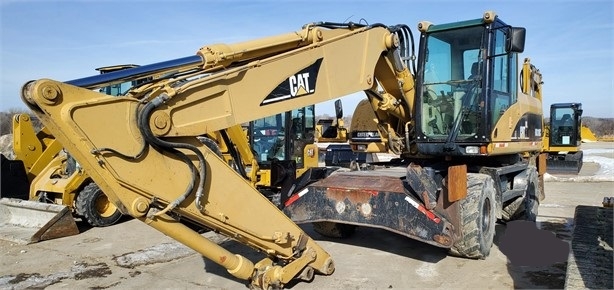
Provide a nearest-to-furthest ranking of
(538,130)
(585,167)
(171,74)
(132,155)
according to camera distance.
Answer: (132,155)
(171,74)
(538,130)
(585,167)

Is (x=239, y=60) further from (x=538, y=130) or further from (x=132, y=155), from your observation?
(x=538, y=130)

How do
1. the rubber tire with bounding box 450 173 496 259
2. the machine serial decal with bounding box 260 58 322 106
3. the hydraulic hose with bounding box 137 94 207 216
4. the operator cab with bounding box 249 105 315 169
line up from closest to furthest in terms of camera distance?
the hydraulic hose with bounding box 137 94 207 216 < the machine serial decal with bounding box 260 58 322 106 < the rubber tire with bounding box 450 173 496 259 < the operator cab with bounding box 249 105 315 169

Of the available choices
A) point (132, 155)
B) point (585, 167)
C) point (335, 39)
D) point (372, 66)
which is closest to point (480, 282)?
point (372, 66)

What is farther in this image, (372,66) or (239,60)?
(372,66)

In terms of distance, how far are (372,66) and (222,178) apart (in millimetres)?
2274

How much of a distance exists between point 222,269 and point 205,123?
234 cm

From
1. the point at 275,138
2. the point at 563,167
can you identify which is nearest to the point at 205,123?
the point at 275,138

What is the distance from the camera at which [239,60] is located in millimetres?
4488

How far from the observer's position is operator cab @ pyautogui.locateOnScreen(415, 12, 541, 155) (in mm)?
6473

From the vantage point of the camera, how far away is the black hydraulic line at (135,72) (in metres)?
3.95

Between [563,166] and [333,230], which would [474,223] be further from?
[563,166]

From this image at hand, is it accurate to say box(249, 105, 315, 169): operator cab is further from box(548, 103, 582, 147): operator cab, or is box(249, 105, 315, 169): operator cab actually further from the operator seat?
box(548, 103, 582, 147): operator cab

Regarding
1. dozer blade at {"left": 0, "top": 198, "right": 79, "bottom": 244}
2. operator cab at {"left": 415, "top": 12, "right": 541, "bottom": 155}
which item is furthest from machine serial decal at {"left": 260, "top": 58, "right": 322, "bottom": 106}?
dozer blade at {"left": 0, "top": 198, "right": 79, "bottom": 244}

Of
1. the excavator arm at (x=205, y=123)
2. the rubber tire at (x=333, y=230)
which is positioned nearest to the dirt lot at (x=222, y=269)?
the rubber tire at (x=333, y=230)
